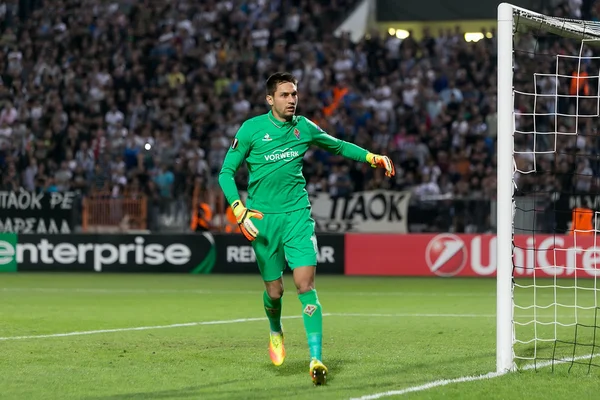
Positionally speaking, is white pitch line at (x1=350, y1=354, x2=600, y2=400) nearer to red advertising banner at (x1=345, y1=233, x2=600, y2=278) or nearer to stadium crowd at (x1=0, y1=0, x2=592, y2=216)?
red advertising banner at (x1=345, y1=233, x2=600, y2=278)

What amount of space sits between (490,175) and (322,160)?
13.4ft

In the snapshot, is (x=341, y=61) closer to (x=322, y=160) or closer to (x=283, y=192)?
(x=322, y=160)

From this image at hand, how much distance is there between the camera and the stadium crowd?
1032 inches

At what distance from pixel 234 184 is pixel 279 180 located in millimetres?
360

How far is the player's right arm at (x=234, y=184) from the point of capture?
862 centimetres

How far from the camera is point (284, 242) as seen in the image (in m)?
8.95

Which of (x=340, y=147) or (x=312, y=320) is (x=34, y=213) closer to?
(x=340, y=147)

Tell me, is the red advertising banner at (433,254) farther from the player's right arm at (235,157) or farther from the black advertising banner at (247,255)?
the player's right arm at (235,157)

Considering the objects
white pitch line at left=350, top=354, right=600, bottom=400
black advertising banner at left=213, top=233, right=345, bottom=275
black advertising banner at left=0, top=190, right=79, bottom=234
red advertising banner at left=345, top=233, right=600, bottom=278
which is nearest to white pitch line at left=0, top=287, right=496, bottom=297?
red advertising banner at left=345, top=233, right=600, bottom=278

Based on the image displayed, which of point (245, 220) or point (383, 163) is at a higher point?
point (383, 163)

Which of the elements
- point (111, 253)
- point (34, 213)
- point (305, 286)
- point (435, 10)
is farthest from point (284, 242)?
point (435, 10)

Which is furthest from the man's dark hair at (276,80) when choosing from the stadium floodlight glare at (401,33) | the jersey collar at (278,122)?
the stadium floodlight glare at (401,33)

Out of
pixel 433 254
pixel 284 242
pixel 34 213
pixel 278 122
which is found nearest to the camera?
pixel 284 242

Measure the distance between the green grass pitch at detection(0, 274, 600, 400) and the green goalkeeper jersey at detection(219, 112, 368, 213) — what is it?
52.8 inches
